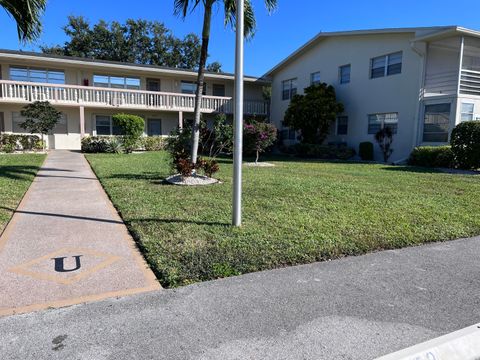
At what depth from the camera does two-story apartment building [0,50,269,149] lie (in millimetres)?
A: 20859

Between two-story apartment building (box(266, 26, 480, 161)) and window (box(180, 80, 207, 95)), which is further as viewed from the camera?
window (box(180, 80, 207, 95))

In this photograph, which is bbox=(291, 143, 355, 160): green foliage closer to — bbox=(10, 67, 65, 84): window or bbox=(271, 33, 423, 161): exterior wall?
bbox=(271, 33, 423, 161): exterior wall

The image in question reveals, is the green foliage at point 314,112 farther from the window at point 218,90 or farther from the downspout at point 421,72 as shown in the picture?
the window at point 218,90

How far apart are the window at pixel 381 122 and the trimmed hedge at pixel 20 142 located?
1787 cm

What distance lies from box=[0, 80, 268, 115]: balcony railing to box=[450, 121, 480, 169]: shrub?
49.9 ft

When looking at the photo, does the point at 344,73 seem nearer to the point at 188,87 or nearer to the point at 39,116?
the point at 188,87

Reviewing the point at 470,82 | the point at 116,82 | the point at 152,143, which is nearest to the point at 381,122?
the point at 470,82

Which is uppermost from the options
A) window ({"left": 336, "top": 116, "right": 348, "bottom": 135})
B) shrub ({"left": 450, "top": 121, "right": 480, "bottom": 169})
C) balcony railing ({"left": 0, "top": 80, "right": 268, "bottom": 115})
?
balcony railing ({"left": 0, "top": 80, "right": 268, "bottom": 115})

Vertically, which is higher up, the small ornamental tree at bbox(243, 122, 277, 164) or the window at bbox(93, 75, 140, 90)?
the window at bbox(93, 75, 140, 90)

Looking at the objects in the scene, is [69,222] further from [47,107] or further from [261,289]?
[47,107]

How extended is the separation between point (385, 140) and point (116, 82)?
1724 cm

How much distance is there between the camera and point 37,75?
22.2m

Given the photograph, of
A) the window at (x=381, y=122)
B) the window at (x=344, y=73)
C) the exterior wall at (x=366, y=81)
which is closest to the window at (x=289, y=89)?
the exterior wall at (x=366, y=81)

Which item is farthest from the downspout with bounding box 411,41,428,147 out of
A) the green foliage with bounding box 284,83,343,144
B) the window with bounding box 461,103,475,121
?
the green foliage with bounding box 284,83,343,144
